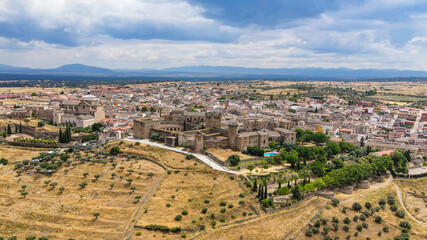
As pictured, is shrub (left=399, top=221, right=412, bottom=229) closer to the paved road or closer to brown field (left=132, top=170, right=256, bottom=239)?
brown field (left=132, top=170, right=256, bottom=239)

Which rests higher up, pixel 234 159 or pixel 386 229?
pixel 234 159

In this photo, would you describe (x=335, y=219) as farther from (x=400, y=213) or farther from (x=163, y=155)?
(x=163, y=155)

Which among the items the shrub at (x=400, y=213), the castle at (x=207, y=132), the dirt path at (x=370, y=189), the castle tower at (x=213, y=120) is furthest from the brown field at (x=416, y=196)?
the castle tower at (x=213, y=120)

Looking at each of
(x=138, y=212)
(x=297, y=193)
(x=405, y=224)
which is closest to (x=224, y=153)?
(x=297, y=193)

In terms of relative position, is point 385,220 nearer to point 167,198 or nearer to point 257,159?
point 257,159

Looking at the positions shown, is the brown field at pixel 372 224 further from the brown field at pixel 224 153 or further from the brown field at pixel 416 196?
the brown field at pixel 224 153
